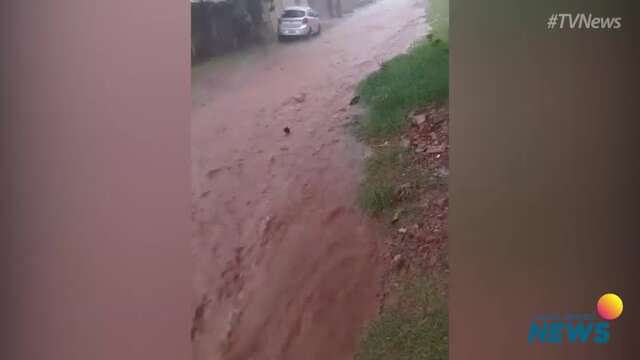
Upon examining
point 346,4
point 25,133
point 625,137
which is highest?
point 346,4

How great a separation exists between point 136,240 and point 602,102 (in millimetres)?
987

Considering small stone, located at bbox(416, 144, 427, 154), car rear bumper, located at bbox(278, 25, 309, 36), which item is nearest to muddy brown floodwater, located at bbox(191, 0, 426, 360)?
car rear bumper, located at bbox(278, 25, 309, 36)

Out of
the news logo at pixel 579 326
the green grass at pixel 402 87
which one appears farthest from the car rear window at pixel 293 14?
the news logo at pixel 579 326

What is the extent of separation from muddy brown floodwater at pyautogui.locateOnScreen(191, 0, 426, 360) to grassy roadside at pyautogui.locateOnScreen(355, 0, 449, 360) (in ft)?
0.11

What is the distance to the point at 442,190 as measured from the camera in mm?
1172

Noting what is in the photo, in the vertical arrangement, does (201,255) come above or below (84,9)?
below

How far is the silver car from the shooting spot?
1185 millimetres

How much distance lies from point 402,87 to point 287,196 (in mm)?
326

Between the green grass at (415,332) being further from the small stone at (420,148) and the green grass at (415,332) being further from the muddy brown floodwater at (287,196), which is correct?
the small stone at (420,148)

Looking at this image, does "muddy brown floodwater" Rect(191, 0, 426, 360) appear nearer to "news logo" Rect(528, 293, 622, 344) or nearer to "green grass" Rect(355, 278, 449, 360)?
"green grass" Rect(355, 278, 449, 360)

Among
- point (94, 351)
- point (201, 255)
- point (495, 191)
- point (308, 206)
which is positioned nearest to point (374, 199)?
point (308, 206)

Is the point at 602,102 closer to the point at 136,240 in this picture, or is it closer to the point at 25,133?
the point at 136,240

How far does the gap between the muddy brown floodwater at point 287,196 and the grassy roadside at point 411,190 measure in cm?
3

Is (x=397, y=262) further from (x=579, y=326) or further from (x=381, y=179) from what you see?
(x=579, y=326)
